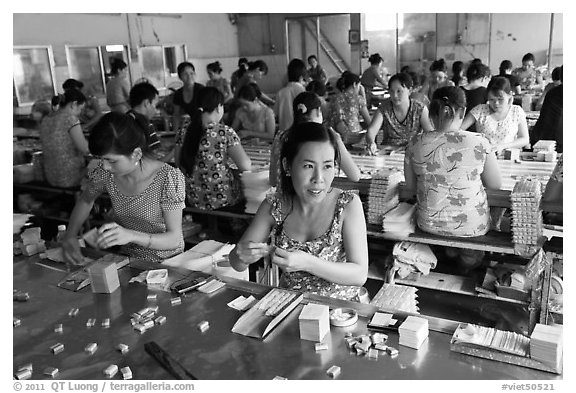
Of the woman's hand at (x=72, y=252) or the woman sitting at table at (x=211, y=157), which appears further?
the woman sitting at table at (x=211, y=157)

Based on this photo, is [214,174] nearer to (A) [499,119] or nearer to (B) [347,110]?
(A) [499,119]

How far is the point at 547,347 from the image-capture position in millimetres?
1316

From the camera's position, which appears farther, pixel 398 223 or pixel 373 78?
pixel 373 78

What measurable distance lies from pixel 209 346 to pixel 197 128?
2.44 m

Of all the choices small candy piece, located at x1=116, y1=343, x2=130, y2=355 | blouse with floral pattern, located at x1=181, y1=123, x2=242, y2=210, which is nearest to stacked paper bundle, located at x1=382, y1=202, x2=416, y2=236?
blouse with floral pattern, located at x1=181, y1=123, x2=242, y2=210

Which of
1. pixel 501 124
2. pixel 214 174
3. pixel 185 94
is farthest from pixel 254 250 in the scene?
pixel 185 94

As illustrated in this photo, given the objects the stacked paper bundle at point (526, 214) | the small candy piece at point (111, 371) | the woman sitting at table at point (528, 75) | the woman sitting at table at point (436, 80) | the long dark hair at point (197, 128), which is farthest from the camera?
the woman sitting at table at point (528, 75)

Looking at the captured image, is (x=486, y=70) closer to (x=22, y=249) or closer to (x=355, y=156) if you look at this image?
(x=355, y=156)

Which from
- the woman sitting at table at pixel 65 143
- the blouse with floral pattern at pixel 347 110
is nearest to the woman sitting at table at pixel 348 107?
the blouse with floral pattern at pixel 347 110

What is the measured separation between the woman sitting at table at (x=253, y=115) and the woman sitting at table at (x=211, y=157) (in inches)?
57.3

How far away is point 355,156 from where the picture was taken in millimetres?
4156

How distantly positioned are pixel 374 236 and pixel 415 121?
5.91 feet

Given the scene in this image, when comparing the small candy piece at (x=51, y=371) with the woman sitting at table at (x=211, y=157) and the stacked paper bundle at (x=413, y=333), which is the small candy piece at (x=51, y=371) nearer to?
the stacked paper bundle at (x=413, y=333)

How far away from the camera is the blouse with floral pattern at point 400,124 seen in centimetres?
463
